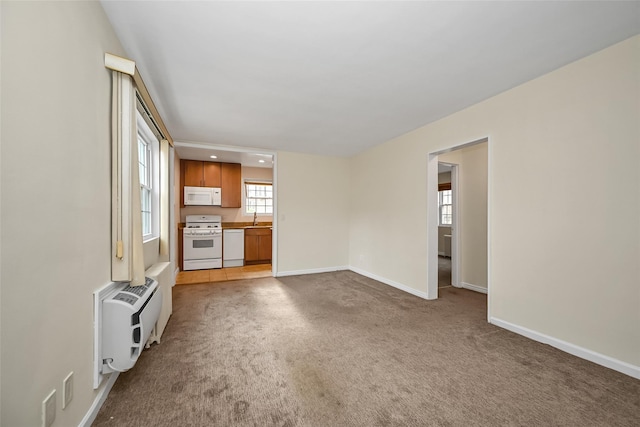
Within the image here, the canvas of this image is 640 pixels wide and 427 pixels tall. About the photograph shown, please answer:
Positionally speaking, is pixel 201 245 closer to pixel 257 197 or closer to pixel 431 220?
pixel 257 197

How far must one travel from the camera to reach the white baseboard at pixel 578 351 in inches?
73.8

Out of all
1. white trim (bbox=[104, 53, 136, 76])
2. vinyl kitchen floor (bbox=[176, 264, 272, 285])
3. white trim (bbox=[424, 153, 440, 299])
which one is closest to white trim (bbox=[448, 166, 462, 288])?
white trim (bbox=[424, 153, 440, 299])

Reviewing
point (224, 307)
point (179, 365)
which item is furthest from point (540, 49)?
point (224, 307)

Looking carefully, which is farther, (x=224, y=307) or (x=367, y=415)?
(x=224, y=307)

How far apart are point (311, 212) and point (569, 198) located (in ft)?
12.3

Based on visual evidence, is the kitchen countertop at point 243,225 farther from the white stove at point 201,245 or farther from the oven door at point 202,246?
the oven door at point 202,246

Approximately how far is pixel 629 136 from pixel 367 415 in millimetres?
2624

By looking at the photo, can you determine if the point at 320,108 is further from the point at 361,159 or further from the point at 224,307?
the point at 224,307

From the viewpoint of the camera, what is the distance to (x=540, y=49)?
1964 millimetres

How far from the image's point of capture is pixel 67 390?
4.03 feet

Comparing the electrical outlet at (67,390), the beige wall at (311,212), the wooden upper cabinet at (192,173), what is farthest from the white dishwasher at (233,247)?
the electrical outlet at (67,390)

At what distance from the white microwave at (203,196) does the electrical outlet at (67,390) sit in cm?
485

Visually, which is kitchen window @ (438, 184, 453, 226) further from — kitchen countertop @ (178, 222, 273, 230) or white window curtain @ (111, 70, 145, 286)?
white window curtain @ (111, 70, 145, 286)

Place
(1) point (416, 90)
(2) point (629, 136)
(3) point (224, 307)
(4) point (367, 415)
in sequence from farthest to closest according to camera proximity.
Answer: (3) point (224, 307) < (1) point (416, 90) < (2) point (629, 136) < (4) point (367, 415)
